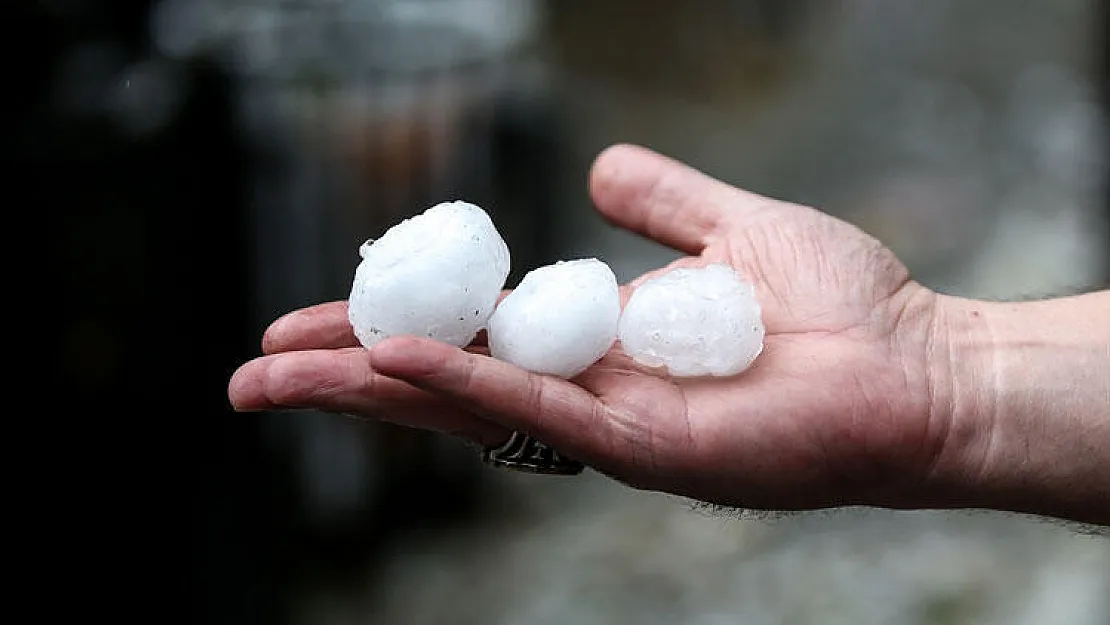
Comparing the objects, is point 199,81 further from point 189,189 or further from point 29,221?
point 29,221

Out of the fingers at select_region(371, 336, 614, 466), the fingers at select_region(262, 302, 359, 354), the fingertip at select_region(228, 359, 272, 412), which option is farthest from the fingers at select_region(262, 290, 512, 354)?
the fingers at select_region(371, 336, 614, 466)

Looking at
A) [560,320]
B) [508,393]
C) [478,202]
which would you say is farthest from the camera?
[478,202]

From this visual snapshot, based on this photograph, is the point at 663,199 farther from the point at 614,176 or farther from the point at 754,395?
the point at 754,395

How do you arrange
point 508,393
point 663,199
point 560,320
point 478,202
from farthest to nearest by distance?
point 478,202 < point 663,199 < point 560,320 < point 508,393

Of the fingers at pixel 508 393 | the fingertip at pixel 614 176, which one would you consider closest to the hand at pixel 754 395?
the fingers at pixel 508 393

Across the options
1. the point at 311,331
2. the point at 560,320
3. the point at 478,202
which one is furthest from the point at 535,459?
the point at 478,202

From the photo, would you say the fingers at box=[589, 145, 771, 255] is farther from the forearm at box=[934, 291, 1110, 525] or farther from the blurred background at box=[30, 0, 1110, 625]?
the blurred background at box=[30, 0, 1110, 625]

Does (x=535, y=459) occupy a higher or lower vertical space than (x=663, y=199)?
lower

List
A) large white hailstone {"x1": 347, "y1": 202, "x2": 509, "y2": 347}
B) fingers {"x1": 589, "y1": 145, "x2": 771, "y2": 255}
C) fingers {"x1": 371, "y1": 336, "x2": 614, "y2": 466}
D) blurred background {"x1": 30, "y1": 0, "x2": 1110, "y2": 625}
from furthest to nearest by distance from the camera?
blurred background {"x1": 30, "y1": 0, "x2": 1110, "y2": 625} < fingers {"x1": 589, "y1": 145, "x2": 771, "y2": 255} < large white hailstone {"x1": 347, "y1": 202, "x2": 509, "y2": 347} < fingers {"x1": 371, "y1": 336, "x2": 614, "y2": 466}
